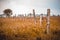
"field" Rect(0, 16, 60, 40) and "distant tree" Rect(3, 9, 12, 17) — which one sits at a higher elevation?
"distant tree" Rect(3, 9, 12, 17)

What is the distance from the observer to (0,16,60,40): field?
2.63 m

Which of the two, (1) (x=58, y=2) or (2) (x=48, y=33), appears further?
(1) (x=58, y=2)

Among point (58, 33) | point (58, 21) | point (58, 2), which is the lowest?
point (58, 33)

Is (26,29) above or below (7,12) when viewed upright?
below

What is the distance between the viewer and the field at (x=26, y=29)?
2.63 meters

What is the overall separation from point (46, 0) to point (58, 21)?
1.61ft

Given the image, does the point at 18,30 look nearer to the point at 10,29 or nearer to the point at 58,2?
the point at 10,29

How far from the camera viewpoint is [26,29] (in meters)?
2.68

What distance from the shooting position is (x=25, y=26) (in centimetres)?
268

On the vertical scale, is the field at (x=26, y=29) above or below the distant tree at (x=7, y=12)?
below

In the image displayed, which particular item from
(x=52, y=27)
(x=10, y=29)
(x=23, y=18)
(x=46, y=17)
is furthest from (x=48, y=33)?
(x=10, y=29)

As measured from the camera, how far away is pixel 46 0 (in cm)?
281

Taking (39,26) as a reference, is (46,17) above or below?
above

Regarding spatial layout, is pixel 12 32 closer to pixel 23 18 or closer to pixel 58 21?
pixel 23 18
